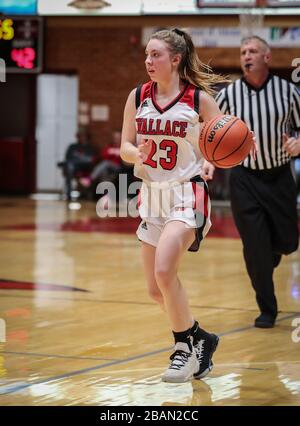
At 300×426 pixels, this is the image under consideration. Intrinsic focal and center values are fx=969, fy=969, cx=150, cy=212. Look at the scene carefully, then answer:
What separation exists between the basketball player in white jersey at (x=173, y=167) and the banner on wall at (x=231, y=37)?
14925mm

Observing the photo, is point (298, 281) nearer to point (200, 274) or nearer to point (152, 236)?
point (200, 274)

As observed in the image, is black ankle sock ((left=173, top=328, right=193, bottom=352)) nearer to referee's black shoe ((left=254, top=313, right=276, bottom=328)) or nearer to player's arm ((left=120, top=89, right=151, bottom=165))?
player's arm ((left=120, top=89, right=151, bottom=165))

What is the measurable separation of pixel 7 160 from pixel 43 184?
108 centimetres

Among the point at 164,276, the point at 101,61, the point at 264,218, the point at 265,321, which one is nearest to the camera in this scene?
the point at 164,276

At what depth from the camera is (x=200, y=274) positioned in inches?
382

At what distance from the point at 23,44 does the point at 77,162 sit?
287cm

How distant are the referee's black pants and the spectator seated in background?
13730 mm

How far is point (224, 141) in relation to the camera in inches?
200

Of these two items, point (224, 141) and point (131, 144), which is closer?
point (224, 141)

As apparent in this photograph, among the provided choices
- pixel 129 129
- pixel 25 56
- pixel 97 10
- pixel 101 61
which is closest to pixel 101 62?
pixel 101 61

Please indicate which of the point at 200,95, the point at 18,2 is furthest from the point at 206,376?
the point at 18,2

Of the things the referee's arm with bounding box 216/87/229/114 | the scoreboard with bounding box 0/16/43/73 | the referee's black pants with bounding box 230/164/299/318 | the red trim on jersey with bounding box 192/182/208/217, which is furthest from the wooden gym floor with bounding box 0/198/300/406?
the scoreboard with bounding box 0/16/43/73

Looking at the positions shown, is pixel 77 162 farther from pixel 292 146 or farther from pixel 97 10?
pixel 292 146

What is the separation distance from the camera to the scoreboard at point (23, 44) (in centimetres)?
1881
